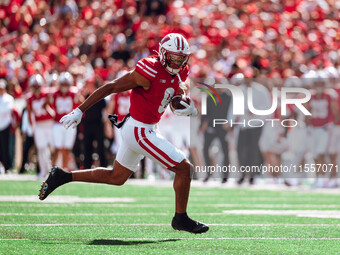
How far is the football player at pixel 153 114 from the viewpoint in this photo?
660cm

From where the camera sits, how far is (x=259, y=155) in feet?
45.2

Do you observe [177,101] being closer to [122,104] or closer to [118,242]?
[118,242]

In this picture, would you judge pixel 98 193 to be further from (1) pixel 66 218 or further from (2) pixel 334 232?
(2) pixel 334 232

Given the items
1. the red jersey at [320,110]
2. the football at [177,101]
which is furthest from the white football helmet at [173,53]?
the red jersey at [320,110]

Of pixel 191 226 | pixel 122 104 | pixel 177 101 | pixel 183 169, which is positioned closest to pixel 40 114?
pixel 122 104

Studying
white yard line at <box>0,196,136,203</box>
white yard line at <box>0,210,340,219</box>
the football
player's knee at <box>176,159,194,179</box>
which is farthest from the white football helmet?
white yard line at <box>0,196,136,203</box>

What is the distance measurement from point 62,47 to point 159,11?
301cm

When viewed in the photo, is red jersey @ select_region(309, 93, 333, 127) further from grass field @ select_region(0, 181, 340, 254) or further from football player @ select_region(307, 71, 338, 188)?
grass field @ select_region(0, 181, 340, 254)

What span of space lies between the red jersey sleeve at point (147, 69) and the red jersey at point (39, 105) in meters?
7.61

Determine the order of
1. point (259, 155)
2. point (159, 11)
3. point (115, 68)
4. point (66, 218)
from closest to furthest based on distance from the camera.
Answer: point (66, 218) → point (259, 155) → point (115, 68) → point (159, 11)

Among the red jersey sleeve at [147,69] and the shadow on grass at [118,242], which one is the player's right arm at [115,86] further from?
the shadow on grass at [118,242]

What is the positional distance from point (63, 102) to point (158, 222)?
6829mm

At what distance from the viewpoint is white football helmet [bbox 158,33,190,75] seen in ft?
21.7

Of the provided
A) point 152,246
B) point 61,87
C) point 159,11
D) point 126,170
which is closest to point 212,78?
point 61,87
